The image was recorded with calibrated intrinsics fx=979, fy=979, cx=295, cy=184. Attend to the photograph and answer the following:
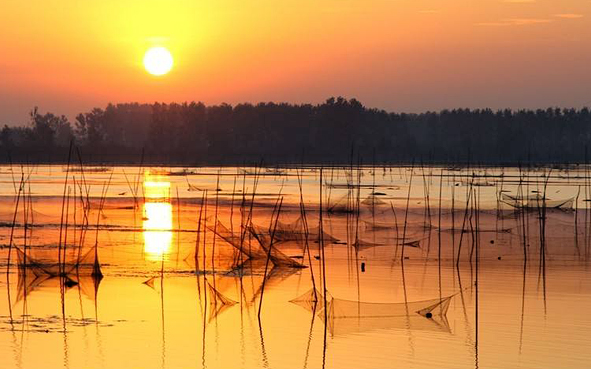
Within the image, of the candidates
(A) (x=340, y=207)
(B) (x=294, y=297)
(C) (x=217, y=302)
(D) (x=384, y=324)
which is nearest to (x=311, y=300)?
(B) (x=294, y=297)

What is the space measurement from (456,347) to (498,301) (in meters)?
2.39

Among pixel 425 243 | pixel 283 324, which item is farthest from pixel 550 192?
pixel 283 324

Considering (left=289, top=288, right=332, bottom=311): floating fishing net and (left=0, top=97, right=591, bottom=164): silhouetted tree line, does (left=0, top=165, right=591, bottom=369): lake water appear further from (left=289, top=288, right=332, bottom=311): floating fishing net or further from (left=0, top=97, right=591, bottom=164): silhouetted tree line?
(left=0, top=97, right=591, bottom=164): silhouetted tree line

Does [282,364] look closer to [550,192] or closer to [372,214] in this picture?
[372,214]

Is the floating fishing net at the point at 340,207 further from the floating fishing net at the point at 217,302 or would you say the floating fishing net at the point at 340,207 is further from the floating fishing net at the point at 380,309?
the floating fishing net at the point at 380,309

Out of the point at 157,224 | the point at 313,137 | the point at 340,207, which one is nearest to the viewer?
the point at 157,224

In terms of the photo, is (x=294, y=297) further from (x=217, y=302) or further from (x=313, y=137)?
(x=313, y=137)

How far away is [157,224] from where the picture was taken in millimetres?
19031

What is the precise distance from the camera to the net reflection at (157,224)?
14.5 m

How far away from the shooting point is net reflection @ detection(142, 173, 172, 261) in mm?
14477

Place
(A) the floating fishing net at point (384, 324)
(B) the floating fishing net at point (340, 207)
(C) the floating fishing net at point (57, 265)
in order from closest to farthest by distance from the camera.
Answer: (A) the floating fishing net at point (384, 324) → (C) the floating fishing net at point (57, 265) → (B) the floating fishing net at point (340, 207)

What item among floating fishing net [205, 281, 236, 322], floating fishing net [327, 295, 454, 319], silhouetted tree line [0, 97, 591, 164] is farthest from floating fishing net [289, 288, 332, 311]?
silhouetted tree line [0, 97, 591, 164]

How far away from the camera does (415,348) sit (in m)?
7.95

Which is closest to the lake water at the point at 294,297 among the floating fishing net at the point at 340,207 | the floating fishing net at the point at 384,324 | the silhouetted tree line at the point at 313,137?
the floating fishing net at the point at 384,324
